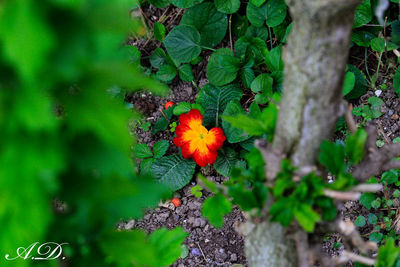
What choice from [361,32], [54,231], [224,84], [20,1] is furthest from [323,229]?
[361,32]

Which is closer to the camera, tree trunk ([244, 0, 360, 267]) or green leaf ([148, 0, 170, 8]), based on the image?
tree trunk ([244, 0, 360, 267])

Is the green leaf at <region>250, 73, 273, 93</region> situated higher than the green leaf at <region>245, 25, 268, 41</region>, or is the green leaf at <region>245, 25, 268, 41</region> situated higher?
the green leaf at <region>245, 25, 268, 41</region>

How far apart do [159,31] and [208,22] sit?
0.26 metres

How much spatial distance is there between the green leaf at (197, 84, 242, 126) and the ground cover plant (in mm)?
12

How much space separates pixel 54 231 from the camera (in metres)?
0.81

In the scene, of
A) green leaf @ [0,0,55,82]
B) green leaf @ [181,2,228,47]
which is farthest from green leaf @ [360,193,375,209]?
green leaf @ [0,0,55,82]

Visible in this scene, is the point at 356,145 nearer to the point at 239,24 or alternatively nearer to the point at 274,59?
the point at 274,59

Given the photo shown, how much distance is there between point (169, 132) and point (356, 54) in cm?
100

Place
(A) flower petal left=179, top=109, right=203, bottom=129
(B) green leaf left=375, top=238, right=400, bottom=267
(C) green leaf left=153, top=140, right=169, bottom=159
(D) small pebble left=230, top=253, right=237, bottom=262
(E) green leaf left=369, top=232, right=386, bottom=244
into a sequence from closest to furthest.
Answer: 1. (B) green leaf left=375, top=238, right=400, bottom=267
2. (E) green leaf left=369, top=232, right=386, bottom=244
3. (D) small pebble left=230, top=253, right=237, bottom=262
4. (A) flower petal left=179, top=109, right=203, bottom=129
5. (C) green leaf left=153, top=140, right=169, bottom=159

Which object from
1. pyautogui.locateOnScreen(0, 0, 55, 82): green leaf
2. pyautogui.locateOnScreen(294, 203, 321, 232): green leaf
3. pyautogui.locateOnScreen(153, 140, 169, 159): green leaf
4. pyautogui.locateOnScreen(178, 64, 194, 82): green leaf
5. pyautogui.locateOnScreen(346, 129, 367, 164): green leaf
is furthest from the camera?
pyautogui.locateOnScreen(178, 64, 194, 82): green leaf

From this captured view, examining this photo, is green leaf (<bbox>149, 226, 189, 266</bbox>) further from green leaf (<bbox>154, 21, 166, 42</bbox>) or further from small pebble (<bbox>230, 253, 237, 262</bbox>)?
green leaf (<bbox>154, 21, 166, 42</bbox>)

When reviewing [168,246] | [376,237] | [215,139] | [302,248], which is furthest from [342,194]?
[215,139]

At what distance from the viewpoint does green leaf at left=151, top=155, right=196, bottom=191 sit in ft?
6.65

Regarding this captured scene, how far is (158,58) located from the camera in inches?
90.4
